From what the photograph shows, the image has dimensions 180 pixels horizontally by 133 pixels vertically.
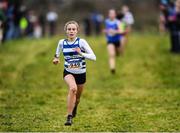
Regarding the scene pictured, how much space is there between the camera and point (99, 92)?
17.1 metres

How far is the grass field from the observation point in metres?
11.7

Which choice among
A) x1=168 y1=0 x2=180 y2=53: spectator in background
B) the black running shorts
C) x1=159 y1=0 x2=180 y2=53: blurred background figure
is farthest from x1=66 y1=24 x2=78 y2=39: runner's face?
x1=159 y1=0 x2=180 y2=53: blurred background figure

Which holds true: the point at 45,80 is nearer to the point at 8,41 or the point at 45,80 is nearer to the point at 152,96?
the point at 152,96

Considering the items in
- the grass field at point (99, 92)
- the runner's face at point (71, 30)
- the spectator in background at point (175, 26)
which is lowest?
the grass field at point (99, 92)

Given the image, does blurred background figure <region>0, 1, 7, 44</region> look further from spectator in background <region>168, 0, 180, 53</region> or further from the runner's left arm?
the runner's left arm

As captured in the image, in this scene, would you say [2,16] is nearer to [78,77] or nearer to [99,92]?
[99,92]

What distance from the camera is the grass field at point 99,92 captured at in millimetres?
11727

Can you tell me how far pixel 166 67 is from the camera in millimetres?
22453

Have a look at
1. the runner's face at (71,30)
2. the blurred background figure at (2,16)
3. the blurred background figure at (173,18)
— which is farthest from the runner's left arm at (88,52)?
the blurred background figure at (2,16)

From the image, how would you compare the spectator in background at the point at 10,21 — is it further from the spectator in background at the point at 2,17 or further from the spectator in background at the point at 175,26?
the spectator in background at the point at 175,26

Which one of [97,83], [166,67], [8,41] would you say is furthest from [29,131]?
[8,41]

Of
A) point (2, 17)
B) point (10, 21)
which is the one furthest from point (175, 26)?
point (10, 21)

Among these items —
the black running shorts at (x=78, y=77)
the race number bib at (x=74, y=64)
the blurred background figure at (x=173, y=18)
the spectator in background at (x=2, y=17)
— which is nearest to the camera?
the race number bib at (x=74, y=64)

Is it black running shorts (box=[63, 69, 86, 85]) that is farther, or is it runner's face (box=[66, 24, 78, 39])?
black running shorts (box=[63, 69, 86, 85])
